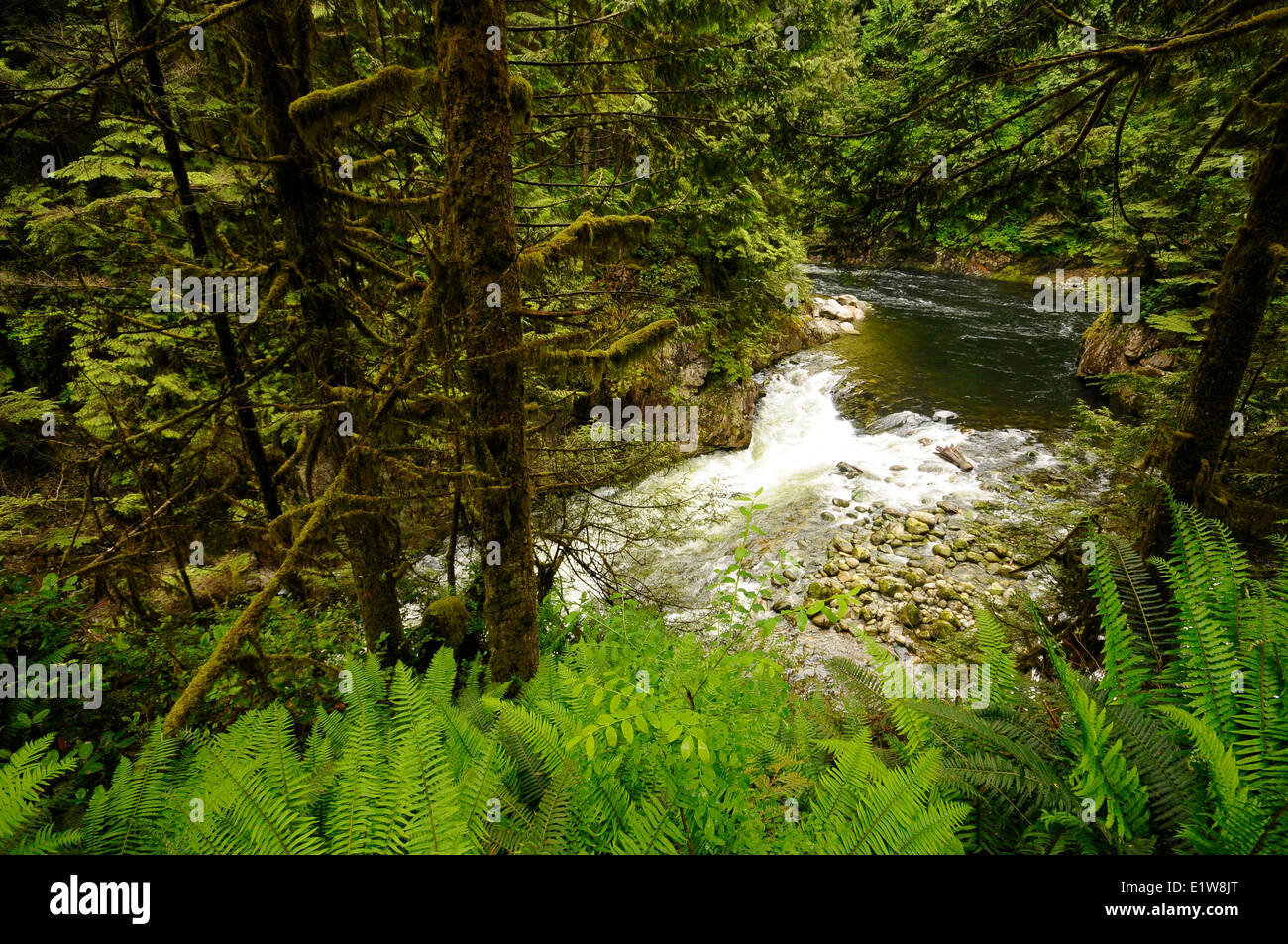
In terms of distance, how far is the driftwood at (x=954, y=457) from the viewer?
13391 millimetres

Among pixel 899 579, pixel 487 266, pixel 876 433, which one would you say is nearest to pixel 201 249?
pixel 487 266

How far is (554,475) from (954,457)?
12530 millimetres

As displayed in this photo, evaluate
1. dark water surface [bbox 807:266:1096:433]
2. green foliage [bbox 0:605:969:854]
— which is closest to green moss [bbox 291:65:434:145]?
green foliage [bbox 0:605:969:854]

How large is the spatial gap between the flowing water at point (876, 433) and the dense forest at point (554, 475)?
3.13 m

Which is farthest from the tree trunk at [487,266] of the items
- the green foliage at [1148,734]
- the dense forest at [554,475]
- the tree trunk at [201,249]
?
the green foliage at [1148,734]

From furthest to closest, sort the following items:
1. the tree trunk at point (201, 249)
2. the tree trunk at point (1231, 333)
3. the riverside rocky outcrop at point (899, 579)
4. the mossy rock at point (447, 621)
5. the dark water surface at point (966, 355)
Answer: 1. the dark water surface at point (966, 355)
2. the riverside rocky outcrop at point (899, 579)
3. the mossy rock at point (447, 621)
4. the tree trunk at point (201, 249)
5. the tree trunk at point (1231, 333)

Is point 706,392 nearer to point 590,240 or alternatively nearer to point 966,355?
point 590,240

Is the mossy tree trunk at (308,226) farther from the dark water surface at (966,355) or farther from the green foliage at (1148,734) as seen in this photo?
the dark water surface at (966,355)

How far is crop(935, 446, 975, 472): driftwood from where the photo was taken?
13.4 m

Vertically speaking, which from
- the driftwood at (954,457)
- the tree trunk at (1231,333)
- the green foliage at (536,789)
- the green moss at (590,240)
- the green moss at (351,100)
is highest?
the green moss at (351,100)

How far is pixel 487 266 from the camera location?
3.41m

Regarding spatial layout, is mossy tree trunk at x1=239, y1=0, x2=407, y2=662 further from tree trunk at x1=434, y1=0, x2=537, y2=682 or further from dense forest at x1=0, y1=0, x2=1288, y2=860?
tree trunk at x1=434, y1=0, x2=537, y2=682
